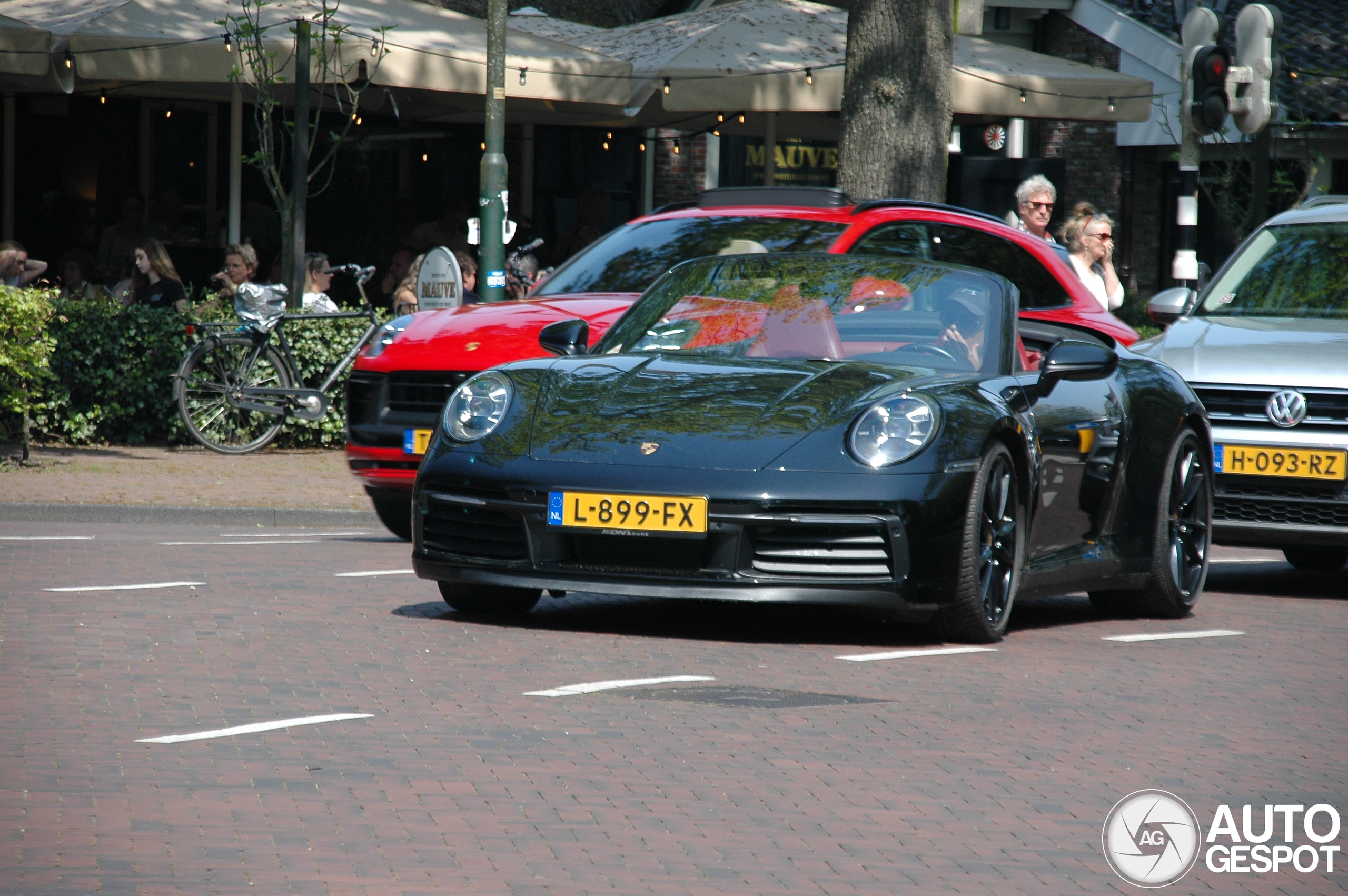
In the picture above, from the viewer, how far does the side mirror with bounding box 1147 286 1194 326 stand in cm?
1060

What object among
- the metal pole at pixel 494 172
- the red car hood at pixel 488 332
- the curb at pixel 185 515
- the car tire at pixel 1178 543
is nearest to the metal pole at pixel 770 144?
the metal pole at pixel 494 172

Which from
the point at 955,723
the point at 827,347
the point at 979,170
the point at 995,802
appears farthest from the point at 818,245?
the point at 979,170

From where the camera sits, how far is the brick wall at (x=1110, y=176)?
1222 inches

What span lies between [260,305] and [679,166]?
1355 cm

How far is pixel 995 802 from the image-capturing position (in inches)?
190

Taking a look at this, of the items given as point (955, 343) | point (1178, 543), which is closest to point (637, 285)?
point (955, 343)

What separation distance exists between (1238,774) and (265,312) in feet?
35.8

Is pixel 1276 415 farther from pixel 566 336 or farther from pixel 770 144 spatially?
pixel 770 144

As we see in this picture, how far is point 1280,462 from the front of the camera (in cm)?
923

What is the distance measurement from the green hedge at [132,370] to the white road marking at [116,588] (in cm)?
685

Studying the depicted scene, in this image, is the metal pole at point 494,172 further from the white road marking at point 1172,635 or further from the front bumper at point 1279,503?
the white road marking at point 1172,635

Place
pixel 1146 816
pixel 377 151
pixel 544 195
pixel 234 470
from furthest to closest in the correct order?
pixel 544 195 < pixel 377 151 < pixel 234 470 < pixel 1146 816

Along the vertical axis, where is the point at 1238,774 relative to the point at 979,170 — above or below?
below

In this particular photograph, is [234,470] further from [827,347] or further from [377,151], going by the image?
[377,151]
